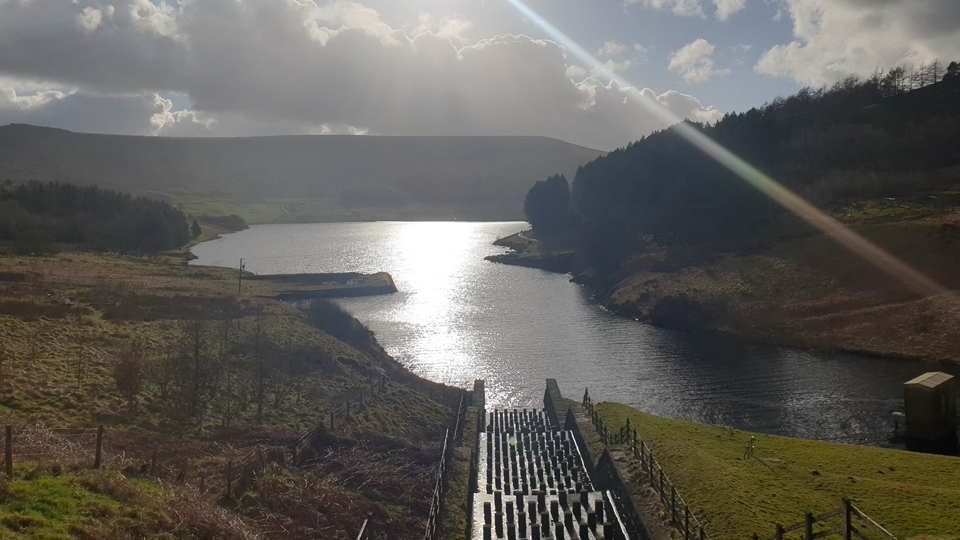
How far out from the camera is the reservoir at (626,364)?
4288cm

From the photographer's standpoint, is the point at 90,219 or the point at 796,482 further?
the point at 90,219

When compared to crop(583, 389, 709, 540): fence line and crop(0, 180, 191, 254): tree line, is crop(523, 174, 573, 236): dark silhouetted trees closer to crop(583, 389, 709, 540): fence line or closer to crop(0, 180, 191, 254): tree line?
crop(0, 180, 191, 254): tree line

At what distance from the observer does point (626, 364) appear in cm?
5784

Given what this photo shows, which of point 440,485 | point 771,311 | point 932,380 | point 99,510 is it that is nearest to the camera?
point 99,510

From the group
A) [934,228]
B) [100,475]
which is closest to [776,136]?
[934,228]

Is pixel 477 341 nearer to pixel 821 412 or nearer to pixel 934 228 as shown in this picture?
pixel 821 412

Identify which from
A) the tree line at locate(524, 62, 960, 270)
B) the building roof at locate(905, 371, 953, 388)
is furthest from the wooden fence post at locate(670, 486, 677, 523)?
the tree line at locate(524, 62, 960, 270)

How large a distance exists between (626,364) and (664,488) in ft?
113

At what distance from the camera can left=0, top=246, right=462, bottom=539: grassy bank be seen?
645 inches

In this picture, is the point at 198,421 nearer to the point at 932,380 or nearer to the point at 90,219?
the point at 932,380

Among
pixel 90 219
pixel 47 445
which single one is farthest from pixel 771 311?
pixel 90 219

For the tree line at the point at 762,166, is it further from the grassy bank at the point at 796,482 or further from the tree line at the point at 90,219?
the tree line at the point at 90,219

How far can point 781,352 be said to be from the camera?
60.6 meters

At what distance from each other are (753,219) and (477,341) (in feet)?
163
